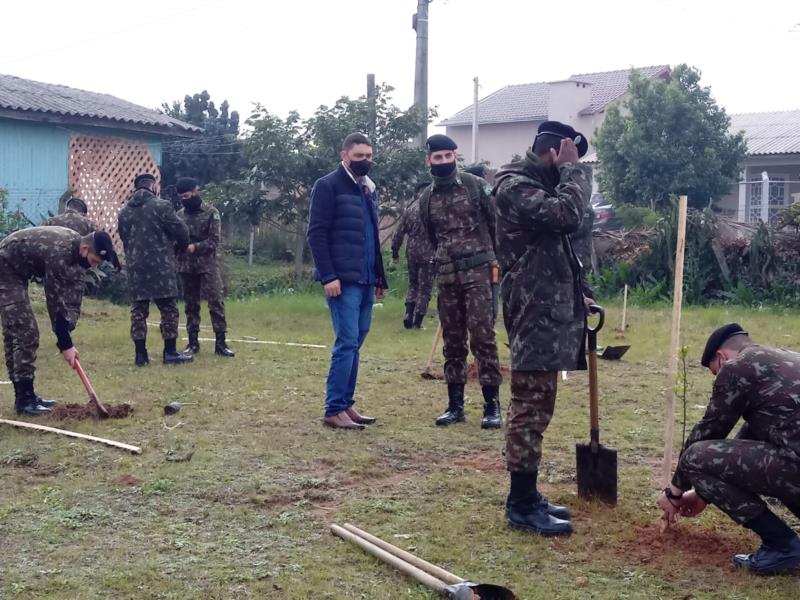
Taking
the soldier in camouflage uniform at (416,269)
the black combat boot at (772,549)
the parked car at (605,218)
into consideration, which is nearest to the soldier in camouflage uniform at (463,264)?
the black combat boot at (772,549)

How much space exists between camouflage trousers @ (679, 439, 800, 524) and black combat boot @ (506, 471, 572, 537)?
72 cm

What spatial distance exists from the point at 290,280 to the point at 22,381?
35.3 ft

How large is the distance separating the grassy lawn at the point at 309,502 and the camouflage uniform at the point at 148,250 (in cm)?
100

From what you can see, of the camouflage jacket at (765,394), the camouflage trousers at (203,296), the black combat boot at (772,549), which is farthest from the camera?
the camouflage trousers at (203,296)

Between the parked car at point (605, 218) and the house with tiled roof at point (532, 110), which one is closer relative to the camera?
the parked car at point (605, 218)

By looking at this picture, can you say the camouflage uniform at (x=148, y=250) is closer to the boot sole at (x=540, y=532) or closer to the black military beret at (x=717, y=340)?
the boot sole at (x=540, y=532)

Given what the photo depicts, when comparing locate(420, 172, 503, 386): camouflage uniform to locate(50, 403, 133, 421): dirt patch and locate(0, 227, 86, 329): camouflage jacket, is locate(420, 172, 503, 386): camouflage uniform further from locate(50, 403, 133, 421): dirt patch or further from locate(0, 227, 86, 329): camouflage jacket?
locate(0, 227, 86, 329): camouflage jacket

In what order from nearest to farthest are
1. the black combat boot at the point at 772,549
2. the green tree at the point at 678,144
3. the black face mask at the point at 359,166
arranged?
the black combat boot at the point at 772,549 → the black face mask at the point at 359,166 → the green tree at the point at 678,144

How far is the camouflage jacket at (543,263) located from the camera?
15.5ft

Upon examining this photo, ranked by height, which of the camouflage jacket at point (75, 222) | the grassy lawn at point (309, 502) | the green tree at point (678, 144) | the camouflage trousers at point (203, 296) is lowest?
the grassy lawn at point (309, 502)

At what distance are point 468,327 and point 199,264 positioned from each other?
4.27m

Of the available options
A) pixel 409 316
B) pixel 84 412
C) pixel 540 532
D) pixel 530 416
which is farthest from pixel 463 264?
pixel 409 316

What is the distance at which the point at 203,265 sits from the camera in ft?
34.1

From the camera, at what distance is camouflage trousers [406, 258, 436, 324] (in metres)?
12.9
